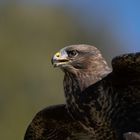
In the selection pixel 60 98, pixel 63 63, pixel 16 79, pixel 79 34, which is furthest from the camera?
pixel 79 34

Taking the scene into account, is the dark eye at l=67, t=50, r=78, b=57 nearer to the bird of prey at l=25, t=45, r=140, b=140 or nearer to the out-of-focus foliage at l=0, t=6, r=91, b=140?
the bird of prey at l=25, t=45, r=140, b=140

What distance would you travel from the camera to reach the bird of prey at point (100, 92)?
9453 millimetres

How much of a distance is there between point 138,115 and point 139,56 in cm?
76

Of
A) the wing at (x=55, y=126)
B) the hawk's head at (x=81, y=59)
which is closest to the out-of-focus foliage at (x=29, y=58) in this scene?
the wing at (x=55, y=126)

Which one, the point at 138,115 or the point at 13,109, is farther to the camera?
the point at 13,109

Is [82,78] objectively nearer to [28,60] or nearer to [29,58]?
[28,60]

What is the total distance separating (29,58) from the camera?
982 inches

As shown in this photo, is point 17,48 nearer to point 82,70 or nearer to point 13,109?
point 13,109

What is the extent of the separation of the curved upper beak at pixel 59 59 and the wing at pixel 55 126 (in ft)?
2.93

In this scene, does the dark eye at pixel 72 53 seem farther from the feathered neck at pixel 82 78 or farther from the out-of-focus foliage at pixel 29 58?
the out-of-focus foliage at pixel 29 58

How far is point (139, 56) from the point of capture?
9070 millimetres

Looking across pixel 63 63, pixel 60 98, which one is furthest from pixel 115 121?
pixel 60 98


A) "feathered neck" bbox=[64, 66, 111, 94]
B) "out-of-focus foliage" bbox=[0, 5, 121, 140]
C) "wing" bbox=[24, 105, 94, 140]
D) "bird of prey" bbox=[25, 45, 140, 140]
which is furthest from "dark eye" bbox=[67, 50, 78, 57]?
"out-of-focus foliage" bbox=[0, 5, 121, 140]

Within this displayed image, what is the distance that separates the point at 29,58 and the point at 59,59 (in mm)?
15228
